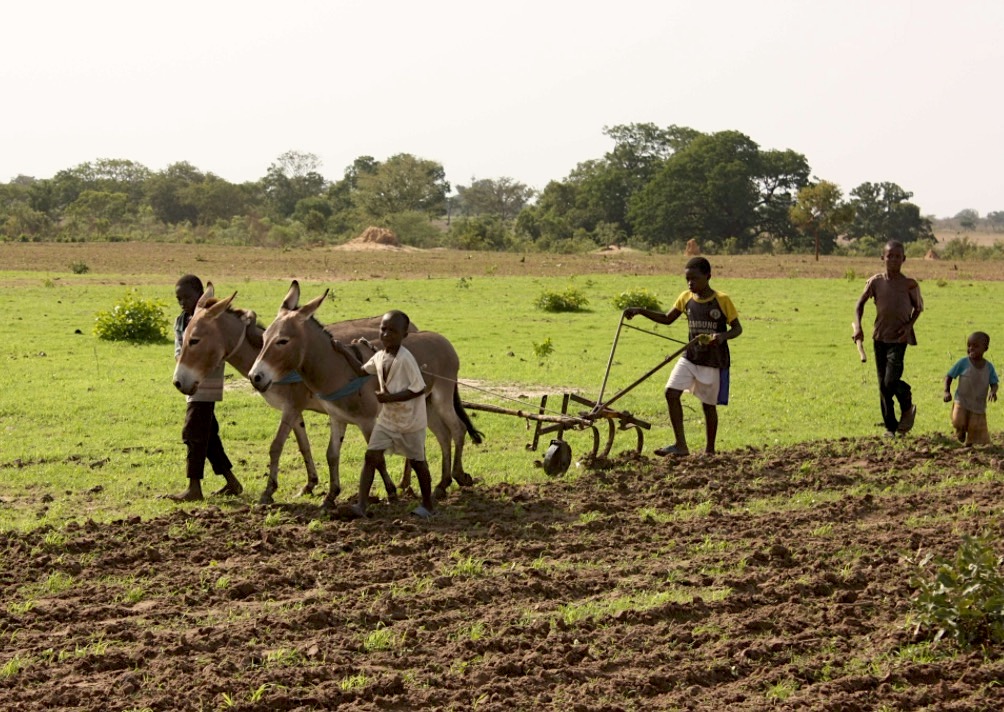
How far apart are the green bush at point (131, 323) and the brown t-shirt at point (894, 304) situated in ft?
41.5

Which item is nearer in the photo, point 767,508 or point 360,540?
point 360,540

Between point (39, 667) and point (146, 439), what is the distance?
256 inches

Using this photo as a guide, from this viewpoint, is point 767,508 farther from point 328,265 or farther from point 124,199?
point 124,199

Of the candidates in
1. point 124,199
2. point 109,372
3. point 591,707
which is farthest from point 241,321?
point 124,199

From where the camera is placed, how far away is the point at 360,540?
26.8 feet

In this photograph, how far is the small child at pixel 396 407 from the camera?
8633mm

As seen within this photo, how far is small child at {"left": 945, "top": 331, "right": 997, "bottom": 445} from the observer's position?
11.3m

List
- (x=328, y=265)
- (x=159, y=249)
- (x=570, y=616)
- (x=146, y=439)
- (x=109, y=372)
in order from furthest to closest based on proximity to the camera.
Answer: (x=159, y=249) < (x=328, y=265) < (x=109, y=372) < (x=146, y=439) < (x=570, y=616)

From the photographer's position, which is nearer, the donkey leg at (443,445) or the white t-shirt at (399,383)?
the white t-shirt at (399,383)

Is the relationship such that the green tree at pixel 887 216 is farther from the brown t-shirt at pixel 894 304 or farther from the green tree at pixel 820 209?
the brown t-shirt at pixel 894 304

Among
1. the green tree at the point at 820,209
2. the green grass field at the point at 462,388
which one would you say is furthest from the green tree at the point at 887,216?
the green grass field at the point at 462,388

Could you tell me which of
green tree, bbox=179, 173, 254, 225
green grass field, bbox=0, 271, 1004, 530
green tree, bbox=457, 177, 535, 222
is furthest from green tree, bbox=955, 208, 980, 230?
green grass field, bbox=0, 271, 1004, 530

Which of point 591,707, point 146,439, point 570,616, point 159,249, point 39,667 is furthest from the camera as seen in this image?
point 159,249

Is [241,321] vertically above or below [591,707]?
above
